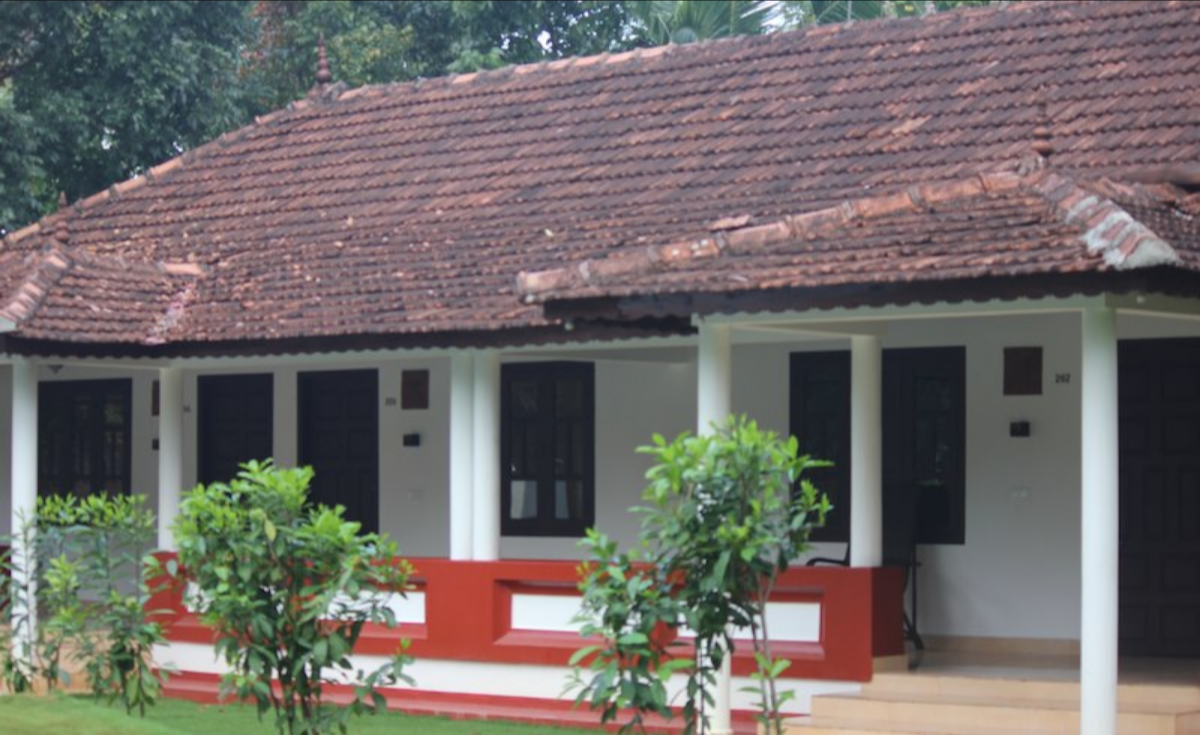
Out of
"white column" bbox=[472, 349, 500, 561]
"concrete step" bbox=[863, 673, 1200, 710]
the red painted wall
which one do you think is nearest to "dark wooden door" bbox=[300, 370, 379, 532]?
the red painted wall

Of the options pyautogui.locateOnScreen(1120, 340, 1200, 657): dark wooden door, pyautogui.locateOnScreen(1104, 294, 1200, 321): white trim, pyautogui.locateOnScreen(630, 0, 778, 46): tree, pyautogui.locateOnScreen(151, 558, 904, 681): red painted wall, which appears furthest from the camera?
pyautogui.locateOnScreen(630, 0, 778, 46): tree

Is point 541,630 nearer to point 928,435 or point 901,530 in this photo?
point 901,530

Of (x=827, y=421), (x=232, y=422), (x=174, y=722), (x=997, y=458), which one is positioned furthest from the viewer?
(x=232, y=422)

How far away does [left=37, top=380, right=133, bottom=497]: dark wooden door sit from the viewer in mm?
20344

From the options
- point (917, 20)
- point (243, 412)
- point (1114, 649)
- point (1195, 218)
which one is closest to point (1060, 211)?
point (1195, 218)

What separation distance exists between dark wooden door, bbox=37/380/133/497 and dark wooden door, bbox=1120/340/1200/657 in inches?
377

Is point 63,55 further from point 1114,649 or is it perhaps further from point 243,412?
point 1114,649

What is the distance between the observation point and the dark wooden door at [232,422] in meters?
19.4

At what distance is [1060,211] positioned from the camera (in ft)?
39.8

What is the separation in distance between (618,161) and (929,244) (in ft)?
17.9

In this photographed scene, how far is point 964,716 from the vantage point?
507 inches

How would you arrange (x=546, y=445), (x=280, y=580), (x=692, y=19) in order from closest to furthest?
(x=280, y=580) < (x=546, y=445) < (x=692, y=19)

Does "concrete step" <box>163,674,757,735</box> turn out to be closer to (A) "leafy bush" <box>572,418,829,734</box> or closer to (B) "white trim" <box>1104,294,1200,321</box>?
(B) "white trim" <box>1104,294,1200,321</box>

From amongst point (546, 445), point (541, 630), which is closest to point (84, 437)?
point (546, 445)
